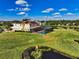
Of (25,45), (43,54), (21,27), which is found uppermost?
(21,27)

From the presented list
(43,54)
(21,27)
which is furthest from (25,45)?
(21,27)

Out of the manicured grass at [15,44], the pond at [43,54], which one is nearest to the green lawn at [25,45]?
the manicured grass at [15,44]

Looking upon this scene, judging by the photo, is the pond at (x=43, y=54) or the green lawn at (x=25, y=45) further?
the green lawn at (x=25, y=45)

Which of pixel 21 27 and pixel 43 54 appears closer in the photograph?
pixel 43 54

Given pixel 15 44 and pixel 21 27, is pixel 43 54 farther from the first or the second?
pixel 21 27

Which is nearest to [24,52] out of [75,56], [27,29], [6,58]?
[6,58]

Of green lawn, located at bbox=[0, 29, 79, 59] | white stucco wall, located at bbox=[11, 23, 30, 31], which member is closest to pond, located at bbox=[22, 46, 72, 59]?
green lawn, located at bbox=[0, 29, 79, 59]

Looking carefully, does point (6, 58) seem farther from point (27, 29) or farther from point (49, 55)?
point (27, 29)

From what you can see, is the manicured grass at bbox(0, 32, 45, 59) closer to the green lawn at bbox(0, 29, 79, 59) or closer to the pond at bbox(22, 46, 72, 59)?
the green lawn at bbox(0, 29, 79, 59)

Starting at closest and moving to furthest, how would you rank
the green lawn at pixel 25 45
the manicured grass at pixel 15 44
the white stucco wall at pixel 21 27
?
1. the manicured grass at pixel 15 44
2. the green lawn at pixel 25 45
3. the white stucco wall at pixel 21 27

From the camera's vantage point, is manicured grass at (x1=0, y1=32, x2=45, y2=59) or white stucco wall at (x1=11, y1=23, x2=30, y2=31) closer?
manicured grass at (x1=0, y1=32, x2=45, y2=59)

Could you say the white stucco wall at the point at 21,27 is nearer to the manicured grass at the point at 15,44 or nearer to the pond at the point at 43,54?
the manicured grass at the point at 15,44
